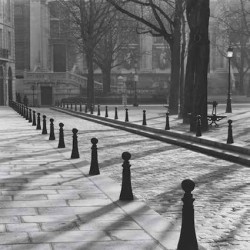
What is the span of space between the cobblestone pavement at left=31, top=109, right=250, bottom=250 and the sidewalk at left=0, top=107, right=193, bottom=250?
0.46m

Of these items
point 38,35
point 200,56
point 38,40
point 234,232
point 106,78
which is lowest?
point 234,232

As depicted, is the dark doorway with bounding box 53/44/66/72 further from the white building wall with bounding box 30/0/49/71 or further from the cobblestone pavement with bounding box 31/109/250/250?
the cobblestone pavement with bounding box 31/109/250/250

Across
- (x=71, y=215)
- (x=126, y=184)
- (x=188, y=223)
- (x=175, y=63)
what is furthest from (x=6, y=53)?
(x=188, y=223)

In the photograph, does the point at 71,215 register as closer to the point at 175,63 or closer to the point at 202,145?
the point at 202,145

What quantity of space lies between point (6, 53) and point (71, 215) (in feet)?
176

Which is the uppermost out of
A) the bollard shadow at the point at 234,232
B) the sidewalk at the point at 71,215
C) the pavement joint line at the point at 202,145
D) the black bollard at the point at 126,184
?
the black bollard at the point at 126,184

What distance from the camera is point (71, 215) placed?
7.01 m

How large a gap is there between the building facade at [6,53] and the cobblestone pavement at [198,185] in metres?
43.1

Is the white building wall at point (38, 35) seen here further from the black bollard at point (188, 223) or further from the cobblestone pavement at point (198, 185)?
the black bollard at point (188, 223)

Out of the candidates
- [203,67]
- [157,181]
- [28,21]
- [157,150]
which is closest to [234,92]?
[28,21]

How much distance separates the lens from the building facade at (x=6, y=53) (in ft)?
192

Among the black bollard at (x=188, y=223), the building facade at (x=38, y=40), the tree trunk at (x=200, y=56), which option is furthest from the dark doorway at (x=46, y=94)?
the black bollard at (x=188, y=223)

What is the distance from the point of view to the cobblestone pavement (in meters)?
6.56

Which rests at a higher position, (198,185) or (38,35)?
(38,35)
